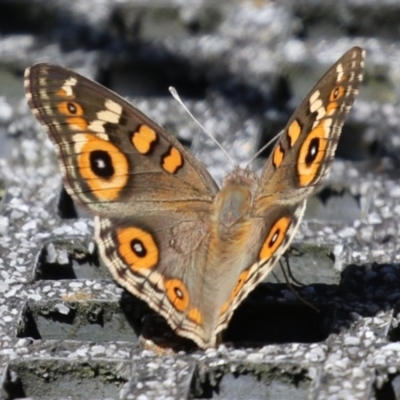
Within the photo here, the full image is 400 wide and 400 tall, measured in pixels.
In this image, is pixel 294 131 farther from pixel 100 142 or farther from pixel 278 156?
pixel 100 142

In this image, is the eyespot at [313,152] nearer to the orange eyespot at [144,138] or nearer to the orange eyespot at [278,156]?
the orange eyespot at [278,156]

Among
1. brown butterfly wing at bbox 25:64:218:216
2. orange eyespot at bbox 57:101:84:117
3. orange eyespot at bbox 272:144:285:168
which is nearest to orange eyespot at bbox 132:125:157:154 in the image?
brown butterfly wing at bbox 25:64:218:216

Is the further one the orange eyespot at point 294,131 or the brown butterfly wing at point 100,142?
the brown butterfly wing at point 100,142

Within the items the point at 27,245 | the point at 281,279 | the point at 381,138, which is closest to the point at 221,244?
the point at 281,279

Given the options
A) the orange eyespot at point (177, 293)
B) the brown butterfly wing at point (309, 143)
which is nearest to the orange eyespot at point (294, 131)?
the brown butterfly wing at point (309, 143)

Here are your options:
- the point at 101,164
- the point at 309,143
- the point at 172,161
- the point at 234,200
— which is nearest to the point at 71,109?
the point at 101,164

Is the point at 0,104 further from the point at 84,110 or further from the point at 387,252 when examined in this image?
the point at 387,252

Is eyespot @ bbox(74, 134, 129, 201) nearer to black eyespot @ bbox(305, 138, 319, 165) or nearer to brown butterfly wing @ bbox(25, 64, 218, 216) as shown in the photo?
brown butterfly wing @ bbox(25, 64, 218, 216)
